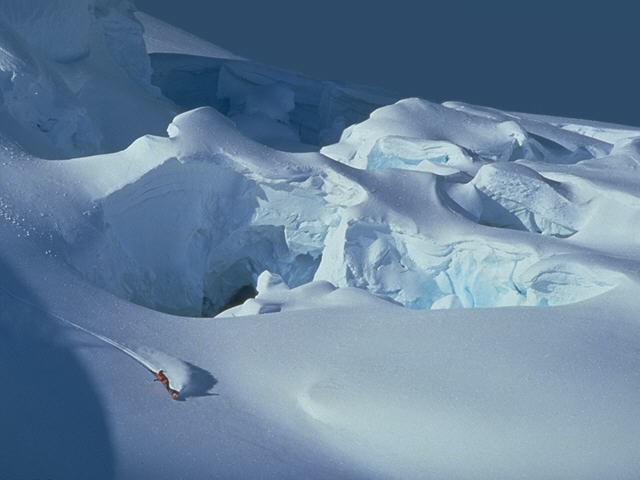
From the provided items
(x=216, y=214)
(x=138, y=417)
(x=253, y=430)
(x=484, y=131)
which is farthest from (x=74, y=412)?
(x=484, y=131)

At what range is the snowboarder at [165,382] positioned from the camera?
2639mm

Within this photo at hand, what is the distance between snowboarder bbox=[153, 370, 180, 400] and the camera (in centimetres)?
264

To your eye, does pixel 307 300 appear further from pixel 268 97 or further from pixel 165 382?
pixel 268 97

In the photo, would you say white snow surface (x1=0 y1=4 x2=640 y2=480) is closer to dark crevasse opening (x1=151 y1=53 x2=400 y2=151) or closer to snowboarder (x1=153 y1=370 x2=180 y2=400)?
snowboarder (x1=153 y1=370 x2=180 y2=400)

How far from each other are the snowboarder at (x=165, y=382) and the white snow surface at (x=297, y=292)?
0.02 metres

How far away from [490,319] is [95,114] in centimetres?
269

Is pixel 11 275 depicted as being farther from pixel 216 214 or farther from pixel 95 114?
pixel 95 114

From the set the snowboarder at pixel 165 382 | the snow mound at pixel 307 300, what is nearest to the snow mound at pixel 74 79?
the snow mound at pixel 307 300

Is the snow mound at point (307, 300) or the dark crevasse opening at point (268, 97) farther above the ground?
the snow mound at point (307, 300)

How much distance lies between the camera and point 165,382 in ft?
8.77

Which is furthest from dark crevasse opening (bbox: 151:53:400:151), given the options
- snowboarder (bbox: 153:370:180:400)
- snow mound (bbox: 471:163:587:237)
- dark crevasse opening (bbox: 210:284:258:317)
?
snowboarder (bbox: 153:370:180:400)

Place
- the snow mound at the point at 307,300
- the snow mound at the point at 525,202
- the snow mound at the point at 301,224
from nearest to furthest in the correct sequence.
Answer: the snow mound at the point at 307,300 < the snow mound at the point at 301,224 < the snow mound at the point at 525,202

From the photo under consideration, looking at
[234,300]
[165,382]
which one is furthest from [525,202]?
[165,382]

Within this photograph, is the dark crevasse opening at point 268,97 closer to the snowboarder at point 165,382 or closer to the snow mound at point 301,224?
the snow mound at point 301,224
